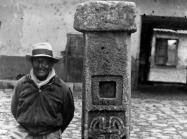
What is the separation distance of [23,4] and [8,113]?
11.6ft

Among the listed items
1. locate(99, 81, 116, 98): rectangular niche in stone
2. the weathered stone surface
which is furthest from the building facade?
the weathered stone surface

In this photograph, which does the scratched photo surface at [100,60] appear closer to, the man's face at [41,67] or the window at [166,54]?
the man's face at [41,67]

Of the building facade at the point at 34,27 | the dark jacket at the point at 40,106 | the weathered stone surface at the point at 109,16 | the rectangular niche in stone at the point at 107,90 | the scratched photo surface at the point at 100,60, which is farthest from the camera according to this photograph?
the building facade at the point at 34,27

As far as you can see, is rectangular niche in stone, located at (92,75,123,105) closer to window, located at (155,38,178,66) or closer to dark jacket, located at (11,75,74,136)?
dark jacket, located at (11,75,74,136)

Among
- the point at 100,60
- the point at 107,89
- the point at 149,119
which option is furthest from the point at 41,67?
the point at 149,119

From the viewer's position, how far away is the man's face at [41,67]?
148 inches

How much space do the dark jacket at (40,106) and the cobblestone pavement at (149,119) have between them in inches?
77.3

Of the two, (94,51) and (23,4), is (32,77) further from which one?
(23,4)

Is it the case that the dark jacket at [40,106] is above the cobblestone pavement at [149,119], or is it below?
above

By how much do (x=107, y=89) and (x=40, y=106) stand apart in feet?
2.99

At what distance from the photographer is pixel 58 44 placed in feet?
32.3

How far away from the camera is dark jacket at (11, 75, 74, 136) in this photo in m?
3.69

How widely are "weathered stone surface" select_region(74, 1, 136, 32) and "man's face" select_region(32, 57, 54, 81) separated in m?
0.64

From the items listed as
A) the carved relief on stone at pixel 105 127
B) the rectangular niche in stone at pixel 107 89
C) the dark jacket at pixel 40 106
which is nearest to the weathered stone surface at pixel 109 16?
the rectangular niche in stone at pixel 107 89
